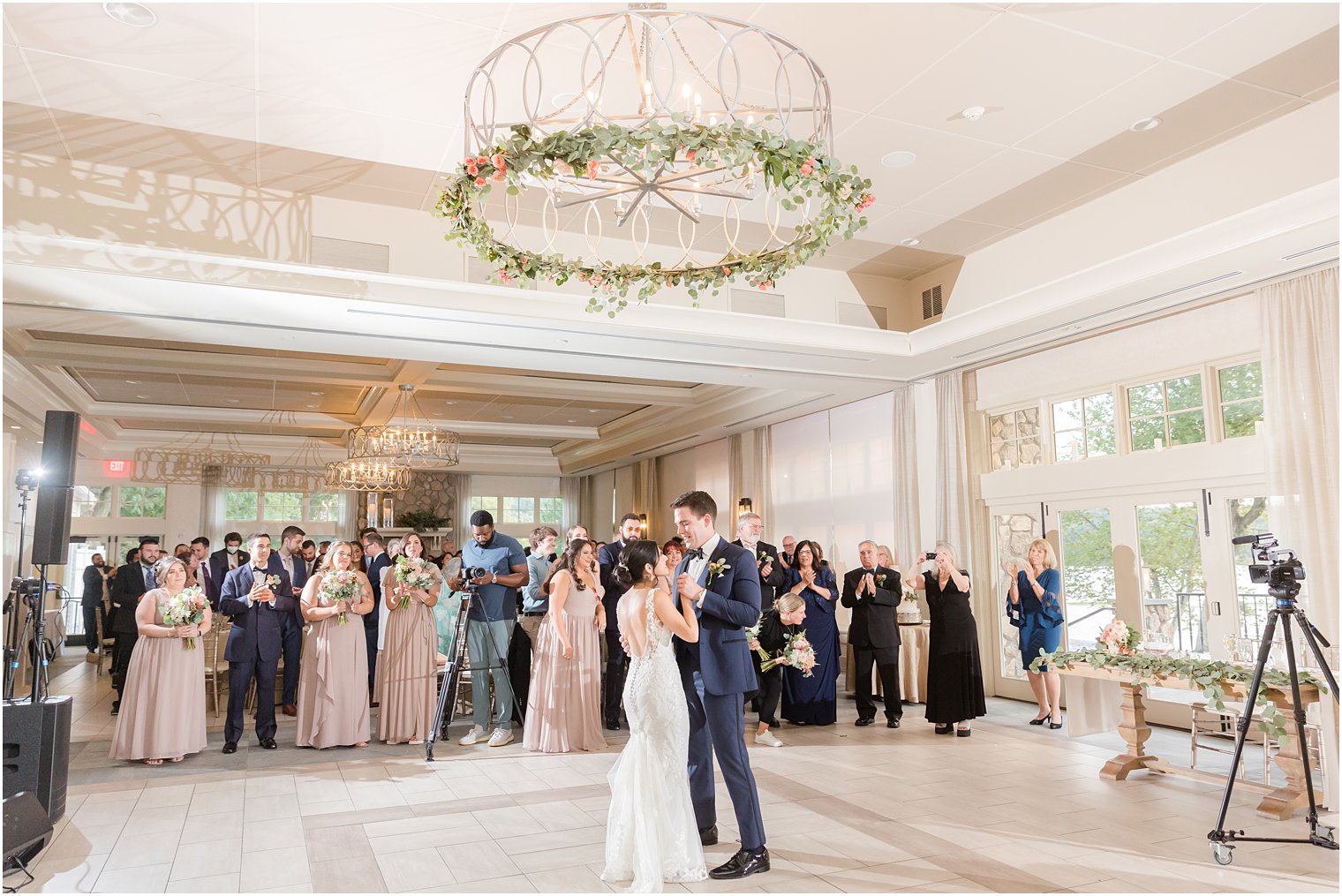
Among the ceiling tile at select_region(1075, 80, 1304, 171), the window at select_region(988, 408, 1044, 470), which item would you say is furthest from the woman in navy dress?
the ceiling tile at select_region(1075, 80, 1304, 171)

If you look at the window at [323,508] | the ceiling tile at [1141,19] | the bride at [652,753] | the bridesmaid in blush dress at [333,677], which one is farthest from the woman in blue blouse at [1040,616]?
the window at [323,508]

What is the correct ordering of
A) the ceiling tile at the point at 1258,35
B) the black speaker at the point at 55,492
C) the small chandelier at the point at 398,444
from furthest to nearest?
the small chandelier at the point at 398,444, the black speaker at the point at 55,492, the ceiling tile at the point at 1258,35

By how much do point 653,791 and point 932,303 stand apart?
599 cm

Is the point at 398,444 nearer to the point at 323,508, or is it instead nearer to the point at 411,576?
the point at 411,576

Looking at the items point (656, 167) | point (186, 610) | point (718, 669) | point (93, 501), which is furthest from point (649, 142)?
point (93, 501)

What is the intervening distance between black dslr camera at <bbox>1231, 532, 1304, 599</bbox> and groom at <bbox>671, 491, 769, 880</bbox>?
249cm

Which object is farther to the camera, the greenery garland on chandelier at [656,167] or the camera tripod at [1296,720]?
the camera tripod at [1296,720]

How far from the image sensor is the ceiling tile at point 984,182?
→ 612 cm

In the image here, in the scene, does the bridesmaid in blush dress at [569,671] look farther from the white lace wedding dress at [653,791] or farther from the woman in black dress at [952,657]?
the woman in black dress at [952,657]

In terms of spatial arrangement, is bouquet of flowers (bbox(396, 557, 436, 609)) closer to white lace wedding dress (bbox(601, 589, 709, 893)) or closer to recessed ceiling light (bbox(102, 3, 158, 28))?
white lace wedding dress (bbox(601, 589, 709, 893))

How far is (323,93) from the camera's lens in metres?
5.11

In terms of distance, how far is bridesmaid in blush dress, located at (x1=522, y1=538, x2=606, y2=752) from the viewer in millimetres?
6535

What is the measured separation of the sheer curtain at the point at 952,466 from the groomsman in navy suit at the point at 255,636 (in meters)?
6.19

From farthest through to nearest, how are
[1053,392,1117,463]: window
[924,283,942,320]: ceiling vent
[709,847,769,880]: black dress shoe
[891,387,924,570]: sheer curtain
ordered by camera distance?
[891,387,924,570]: sheer curtain → [924,283,942,320]: ceiling vent → [1053,392,1117,463]: window → [709,847,769,880]: black dress shoe
